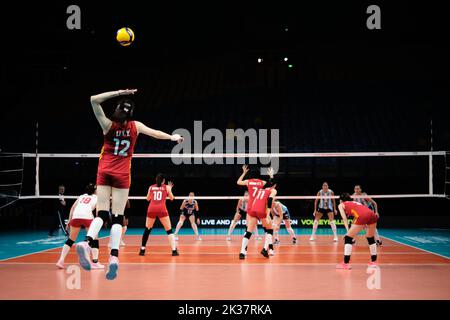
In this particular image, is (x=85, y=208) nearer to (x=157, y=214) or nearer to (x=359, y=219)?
(x=157, y=214)

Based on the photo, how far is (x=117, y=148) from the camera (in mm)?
5766

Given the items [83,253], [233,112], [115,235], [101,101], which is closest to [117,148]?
[101,101]

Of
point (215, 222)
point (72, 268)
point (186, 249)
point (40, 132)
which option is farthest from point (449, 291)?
point (40, 132)

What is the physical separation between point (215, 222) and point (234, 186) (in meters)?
2.07

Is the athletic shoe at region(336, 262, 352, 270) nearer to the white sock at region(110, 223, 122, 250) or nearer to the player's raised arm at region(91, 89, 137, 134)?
the white sock at region(110, 223, 122, 250)

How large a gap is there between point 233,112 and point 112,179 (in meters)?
24.0

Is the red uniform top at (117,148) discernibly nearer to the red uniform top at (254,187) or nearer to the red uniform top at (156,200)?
the red uniform top at (254,187)

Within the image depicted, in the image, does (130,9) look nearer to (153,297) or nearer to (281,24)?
(281,24)

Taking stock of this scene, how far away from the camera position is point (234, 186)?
2511cm

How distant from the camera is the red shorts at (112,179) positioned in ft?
18.6

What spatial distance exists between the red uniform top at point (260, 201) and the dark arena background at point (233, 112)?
133 centimetres

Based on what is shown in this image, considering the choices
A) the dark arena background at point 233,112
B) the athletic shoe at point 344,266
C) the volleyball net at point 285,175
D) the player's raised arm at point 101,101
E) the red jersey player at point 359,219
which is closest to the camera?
the player's raised arm at point 101,101

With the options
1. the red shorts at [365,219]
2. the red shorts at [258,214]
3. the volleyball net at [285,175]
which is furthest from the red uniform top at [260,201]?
the volleyball net at [285,175]

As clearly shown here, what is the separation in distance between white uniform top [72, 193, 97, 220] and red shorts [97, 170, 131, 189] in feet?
13.5
